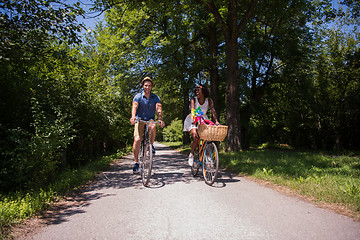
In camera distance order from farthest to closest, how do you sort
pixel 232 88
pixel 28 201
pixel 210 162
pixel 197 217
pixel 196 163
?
pixel 232 88, pixel 196 163, pixel 210 162, pixel 28 201, pixel 197 217

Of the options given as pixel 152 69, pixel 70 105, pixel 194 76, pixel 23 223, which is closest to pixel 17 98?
pixel 70 105

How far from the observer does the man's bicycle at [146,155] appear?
4938mm

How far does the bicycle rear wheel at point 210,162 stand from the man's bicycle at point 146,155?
4.10 feet

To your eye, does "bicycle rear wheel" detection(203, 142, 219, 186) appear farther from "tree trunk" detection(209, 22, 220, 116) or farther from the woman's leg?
"tree trunk" detection(209, 22, 220, 116)

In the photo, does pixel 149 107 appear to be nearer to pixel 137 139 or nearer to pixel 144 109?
pixel 144 109

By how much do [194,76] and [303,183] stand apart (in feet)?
37.6

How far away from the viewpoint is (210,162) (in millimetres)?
5047

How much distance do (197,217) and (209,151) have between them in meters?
2.16

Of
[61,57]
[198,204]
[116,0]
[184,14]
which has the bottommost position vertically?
[198,204]

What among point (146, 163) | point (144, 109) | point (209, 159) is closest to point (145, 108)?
point (144, 109)

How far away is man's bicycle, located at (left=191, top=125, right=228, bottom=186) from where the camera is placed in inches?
187

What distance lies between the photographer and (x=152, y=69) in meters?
14.2

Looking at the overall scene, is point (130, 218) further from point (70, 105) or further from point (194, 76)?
point (194, 76)

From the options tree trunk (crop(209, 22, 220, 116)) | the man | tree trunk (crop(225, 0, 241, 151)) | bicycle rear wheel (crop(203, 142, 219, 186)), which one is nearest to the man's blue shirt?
the man
